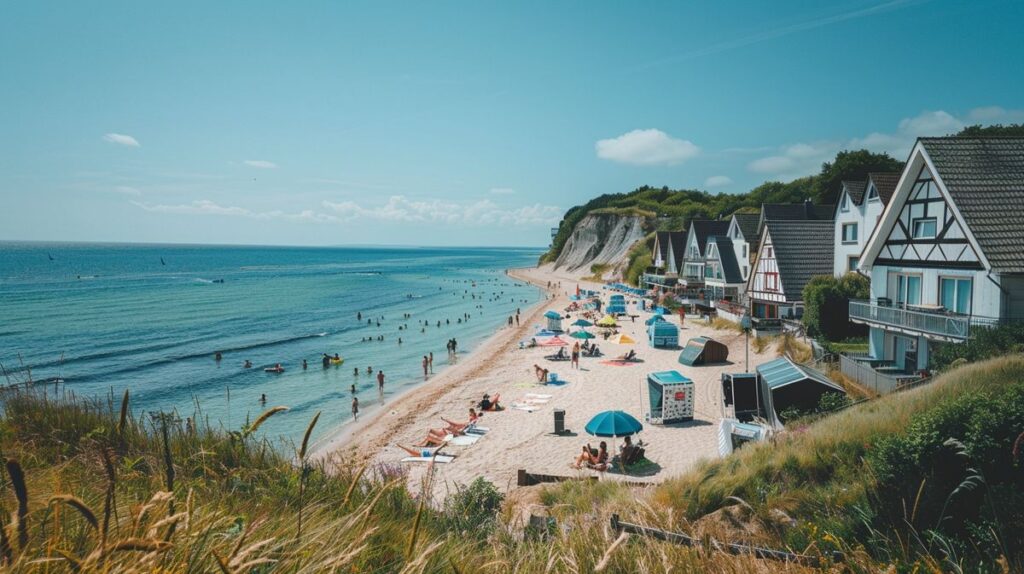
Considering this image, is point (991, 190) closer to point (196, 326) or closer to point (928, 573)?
point (928, 573)

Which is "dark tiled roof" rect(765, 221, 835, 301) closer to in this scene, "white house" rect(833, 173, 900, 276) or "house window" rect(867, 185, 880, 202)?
"white house" rect(833, 173, 900, 276)

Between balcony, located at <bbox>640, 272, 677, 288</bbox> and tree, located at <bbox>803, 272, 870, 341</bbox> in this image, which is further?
balcony, located at <bbox>640, 272, 677, 288</bbox>

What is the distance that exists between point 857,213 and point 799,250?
17.4ft

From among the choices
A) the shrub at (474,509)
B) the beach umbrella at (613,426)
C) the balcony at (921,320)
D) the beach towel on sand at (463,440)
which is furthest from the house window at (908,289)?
the shrub at (474,509)

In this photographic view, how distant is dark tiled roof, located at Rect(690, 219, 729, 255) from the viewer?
53.4 metres

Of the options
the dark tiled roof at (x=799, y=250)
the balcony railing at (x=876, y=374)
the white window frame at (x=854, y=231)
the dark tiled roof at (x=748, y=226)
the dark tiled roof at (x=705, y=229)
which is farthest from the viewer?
the dark tiled roof at (x=705, y=229)

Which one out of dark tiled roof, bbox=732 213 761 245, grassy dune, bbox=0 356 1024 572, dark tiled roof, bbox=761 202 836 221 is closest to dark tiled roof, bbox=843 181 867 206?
dark tiled roof, bbox=761 202 836 221

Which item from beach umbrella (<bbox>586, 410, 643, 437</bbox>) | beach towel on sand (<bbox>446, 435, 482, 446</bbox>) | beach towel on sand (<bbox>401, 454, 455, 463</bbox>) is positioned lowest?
beach towel on sand (<bbox>401, 454, 455, 463</bbox>)

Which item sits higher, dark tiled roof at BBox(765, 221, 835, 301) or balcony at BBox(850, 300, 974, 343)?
dark tiled roof at BBox(765, 221, 835, 301)

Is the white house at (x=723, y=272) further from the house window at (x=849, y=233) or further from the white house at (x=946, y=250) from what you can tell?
the white house at (x=946, y=250)

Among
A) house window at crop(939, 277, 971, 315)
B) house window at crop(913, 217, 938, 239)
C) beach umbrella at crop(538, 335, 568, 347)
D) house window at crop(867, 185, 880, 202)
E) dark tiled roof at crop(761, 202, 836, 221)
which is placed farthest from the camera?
dark tiled roof at crop(761, 202, 836, 221)

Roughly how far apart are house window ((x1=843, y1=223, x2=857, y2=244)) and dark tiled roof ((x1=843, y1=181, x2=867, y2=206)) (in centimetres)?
134

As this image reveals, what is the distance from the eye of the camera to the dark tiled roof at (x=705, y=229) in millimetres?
53356

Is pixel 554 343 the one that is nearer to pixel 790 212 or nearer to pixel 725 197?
pixel 790 212
